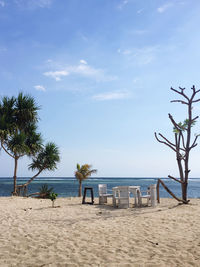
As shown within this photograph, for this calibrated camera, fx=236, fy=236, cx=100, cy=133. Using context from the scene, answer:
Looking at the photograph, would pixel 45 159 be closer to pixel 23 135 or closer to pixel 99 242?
pixel 23 135

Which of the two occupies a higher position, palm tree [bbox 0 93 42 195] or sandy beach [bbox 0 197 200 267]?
palm tree [bbox 0 93 42 195]

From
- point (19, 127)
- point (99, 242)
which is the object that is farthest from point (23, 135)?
point (99, 242)

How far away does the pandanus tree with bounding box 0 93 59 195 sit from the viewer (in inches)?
526

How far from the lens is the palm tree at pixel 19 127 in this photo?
13.3m

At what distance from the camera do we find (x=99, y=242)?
4.29 meters

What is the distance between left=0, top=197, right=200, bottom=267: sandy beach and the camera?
137 inches

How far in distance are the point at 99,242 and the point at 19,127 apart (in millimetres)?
11693

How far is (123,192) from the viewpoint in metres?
8.91

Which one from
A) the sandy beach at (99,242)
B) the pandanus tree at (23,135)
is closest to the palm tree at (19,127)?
the pandanus tree at (23,135)

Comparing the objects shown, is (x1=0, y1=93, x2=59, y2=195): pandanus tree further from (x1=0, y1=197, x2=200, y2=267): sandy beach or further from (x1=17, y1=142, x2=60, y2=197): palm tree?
(x1=0, y1=197, x2=200, y2=267): sandy beach

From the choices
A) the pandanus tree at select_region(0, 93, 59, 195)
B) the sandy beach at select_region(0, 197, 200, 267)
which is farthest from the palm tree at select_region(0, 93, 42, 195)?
the sandy beach at select_region(0, 197, 200, 267)

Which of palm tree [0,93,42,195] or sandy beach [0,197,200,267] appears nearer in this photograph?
sandy beach [0,197,200,267]

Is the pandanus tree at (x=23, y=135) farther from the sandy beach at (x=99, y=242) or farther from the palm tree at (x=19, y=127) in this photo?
the sandy beach at (x=99, y=242)

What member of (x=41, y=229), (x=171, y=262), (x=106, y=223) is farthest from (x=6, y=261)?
(x=106, y=223)
